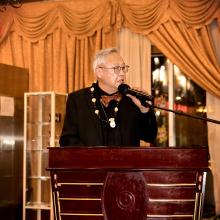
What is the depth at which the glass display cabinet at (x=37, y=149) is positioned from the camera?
544 centimetres

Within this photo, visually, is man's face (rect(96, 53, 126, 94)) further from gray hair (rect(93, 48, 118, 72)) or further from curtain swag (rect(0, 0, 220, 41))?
curtain swag (rect(0, 0, 220, 41))

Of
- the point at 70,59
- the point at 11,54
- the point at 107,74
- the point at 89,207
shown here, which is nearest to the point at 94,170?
the point at 89,207

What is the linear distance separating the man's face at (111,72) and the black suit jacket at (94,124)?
130 mm

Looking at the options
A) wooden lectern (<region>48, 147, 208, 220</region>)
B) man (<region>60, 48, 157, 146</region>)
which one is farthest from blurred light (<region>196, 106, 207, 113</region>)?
wooden lectern (<region>48, 147, 208, 220</region>)

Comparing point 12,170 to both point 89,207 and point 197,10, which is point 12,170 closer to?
point 197,10

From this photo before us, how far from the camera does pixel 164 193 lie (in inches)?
68.9

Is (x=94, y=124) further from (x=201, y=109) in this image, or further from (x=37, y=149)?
(x=37, y=149)

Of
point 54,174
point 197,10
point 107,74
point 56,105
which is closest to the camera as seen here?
point 54,174

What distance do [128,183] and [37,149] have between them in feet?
12.7

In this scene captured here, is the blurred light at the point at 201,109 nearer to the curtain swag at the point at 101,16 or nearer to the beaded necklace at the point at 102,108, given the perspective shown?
the curtain swag at the point at 101,16

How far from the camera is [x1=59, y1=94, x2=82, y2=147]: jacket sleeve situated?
2350mm

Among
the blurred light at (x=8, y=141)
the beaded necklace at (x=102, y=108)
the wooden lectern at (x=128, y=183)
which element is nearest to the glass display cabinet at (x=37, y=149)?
the blurred light at (x=8, y=141)

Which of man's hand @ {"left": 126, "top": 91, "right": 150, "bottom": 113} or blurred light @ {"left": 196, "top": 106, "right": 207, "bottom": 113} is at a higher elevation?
blurred light @ {"left": 196, "top": 106, "right": 207, "bottom": 113}

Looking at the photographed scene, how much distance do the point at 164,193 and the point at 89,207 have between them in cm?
30
